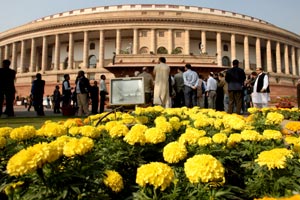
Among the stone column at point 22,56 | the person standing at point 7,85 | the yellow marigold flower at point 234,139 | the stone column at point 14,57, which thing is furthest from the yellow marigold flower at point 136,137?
the stone column at point 14,57

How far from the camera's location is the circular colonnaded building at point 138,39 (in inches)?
1889

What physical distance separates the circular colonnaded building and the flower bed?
41.5 m

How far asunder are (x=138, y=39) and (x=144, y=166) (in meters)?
47.8

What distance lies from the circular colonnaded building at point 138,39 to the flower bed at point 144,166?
A: 41511 millimetres

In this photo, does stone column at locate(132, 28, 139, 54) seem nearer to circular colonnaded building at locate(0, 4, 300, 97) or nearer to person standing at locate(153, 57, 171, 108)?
circular colonnaded building at locate(0, 4, 300, 97)

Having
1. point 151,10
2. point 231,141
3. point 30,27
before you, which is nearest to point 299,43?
point 151,10

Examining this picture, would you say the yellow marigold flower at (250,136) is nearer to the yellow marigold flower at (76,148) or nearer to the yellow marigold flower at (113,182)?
the yellow marigold flower at (113,182)

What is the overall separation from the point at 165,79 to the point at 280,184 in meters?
7.99

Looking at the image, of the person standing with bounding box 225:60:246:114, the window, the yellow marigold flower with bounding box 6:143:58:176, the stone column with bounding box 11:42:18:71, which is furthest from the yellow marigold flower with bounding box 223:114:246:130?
the stone column with bounding box 11:42:18:71

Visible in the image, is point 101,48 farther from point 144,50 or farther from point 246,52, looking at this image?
point 246,52

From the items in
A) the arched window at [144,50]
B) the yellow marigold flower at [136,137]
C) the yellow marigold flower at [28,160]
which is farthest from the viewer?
the arched window at [144,50]

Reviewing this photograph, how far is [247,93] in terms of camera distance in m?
15.9

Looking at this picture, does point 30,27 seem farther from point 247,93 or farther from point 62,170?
point 62,170

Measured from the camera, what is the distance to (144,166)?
77.6 inches
